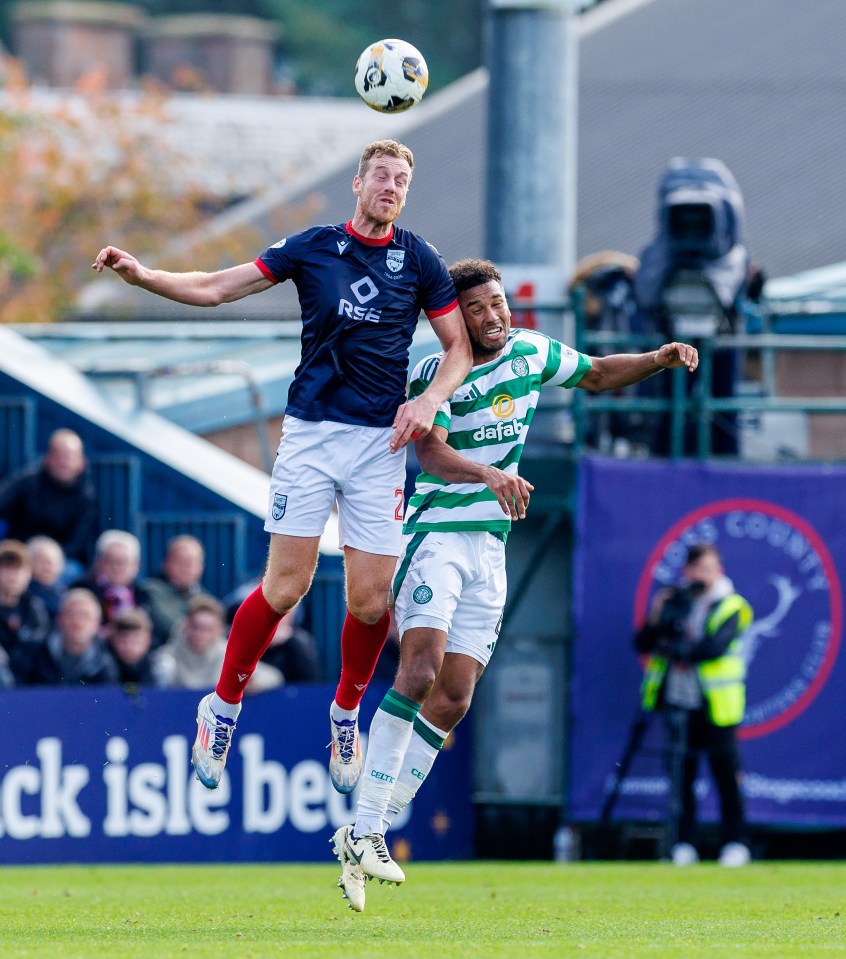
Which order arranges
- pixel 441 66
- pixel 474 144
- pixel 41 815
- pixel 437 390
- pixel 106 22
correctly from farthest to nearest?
1. pixel 106 22
2. pixel 441 66
3. pixel 474 144
4. pixel 41 815
5. pixel 437 390

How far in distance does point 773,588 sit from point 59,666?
4.83 metres

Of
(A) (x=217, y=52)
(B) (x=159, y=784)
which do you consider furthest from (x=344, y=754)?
(A) (x=217, y=52)

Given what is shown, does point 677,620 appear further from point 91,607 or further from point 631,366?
point 631,366

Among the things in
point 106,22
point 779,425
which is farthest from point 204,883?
point 106,22

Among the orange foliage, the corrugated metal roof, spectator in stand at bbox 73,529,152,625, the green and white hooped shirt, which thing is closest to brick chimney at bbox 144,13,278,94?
the orange foliage

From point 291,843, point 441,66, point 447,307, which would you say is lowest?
point 291,843

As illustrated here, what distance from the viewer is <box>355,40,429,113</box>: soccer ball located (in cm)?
915

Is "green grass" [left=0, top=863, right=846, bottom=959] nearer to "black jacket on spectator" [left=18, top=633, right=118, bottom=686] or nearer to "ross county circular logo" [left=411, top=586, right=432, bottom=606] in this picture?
"black jacket on spectator" [left=18, top=633, right=118, bottom=686]

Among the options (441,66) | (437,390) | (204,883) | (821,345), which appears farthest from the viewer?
(441,66)

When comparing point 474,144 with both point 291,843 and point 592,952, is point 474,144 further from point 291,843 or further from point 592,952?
point 592,952

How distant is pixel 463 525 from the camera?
30.8 ft

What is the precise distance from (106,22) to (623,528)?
46.8 m

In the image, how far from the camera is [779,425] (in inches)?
681

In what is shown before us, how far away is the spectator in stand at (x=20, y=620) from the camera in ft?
44.8
